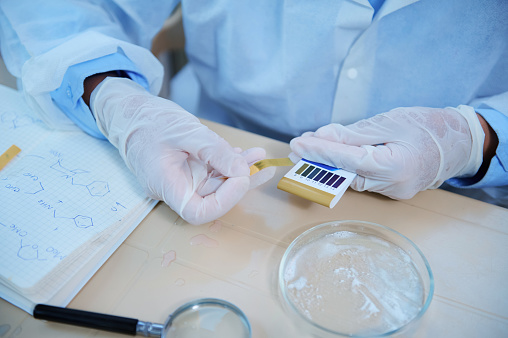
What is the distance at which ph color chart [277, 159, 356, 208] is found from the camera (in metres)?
0.69

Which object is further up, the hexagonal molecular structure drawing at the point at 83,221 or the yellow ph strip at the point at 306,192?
the yellow ph strip at the point at 306,192

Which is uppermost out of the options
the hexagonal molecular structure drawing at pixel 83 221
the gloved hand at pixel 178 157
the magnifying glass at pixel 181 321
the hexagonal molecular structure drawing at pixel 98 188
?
the gloved hand at pixel 178 157

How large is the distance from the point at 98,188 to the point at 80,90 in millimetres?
268

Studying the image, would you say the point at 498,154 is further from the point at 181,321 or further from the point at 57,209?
the point at 57,209

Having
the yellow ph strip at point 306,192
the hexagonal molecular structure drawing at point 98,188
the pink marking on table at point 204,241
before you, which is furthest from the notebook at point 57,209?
the yellow ph strip at point 306,192

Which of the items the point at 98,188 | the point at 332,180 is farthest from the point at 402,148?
the point at 98,188

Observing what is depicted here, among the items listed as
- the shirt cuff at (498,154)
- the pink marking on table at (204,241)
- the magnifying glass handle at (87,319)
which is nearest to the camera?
the magnifying glass handle at (87,319)

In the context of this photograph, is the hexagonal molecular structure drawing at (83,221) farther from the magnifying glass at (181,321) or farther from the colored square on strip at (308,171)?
the colored square on strip at (308,171)

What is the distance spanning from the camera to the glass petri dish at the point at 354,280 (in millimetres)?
554

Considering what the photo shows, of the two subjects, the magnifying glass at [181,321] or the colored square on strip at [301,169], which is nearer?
the magnifying glass at [181,321]

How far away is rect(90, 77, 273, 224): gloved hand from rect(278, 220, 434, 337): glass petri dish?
17 cm

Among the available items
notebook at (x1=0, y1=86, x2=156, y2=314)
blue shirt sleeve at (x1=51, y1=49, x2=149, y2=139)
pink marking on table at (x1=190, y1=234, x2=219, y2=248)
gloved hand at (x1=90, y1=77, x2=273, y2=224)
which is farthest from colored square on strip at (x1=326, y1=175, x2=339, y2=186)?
blue shirt sleeve at (x1=51, y1=49, x2=149, y2=139)

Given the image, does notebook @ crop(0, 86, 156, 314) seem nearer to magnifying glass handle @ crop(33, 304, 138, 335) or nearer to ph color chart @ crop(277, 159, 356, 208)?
magnifying glass handle @ crop(33, 304, 138, 335)

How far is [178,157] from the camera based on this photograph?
75cm
